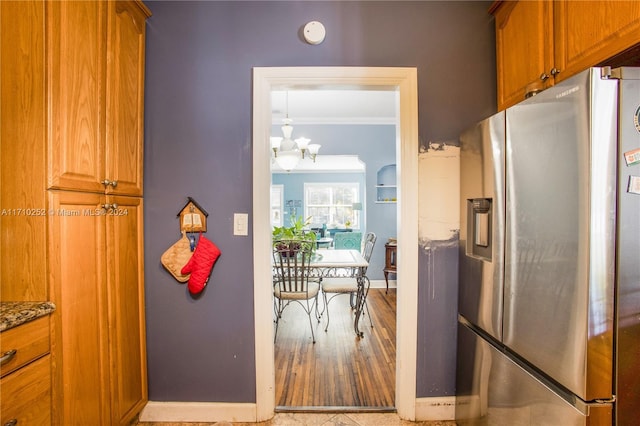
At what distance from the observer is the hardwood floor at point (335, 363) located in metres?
1.86

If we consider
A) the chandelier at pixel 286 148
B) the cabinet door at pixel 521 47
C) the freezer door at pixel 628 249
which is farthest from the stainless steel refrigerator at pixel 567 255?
the chandelier at pixel 286 148

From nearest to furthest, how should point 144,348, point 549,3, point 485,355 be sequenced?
point 549,3
point 485,355
point 144,348

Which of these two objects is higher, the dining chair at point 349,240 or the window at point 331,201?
the window at point 331,201

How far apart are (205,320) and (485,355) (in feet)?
4.94

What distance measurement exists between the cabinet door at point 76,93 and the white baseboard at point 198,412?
51.9 inches

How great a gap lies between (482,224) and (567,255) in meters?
0.47

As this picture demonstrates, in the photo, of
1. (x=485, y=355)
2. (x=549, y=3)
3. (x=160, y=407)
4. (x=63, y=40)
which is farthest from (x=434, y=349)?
(x=63, y=40)

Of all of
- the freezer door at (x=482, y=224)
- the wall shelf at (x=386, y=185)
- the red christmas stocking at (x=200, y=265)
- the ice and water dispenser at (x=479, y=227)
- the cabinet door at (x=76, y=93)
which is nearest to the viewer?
the cabinet door at (x=76, y=93)

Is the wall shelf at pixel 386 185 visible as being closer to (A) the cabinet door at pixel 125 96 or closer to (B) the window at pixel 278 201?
(A) the cabinet door at pixel 125 96

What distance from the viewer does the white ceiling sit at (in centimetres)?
366

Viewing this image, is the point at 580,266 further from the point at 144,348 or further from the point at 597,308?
the point at 144,348

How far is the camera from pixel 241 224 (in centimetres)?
164

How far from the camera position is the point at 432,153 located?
5.36 feet

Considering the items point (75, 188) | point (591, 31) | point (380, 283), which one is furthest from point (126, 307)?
point (380, 283)
